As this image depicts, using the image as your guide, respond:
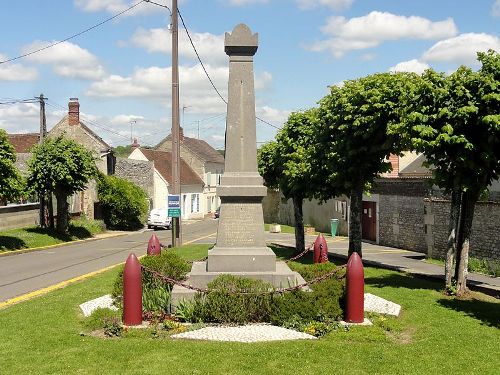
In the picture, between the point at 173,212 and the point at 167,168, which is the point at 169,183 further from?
the point at 173,212

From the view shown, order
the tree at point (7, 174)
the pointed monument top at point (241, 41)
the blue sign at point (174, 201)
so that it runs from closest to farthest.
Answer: the pointed monument top at point (241, 41) → the blue sign at point (174, 201) → the tree at point (7, 174)

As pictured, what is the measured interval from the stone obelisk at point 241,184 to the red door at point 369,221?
19.5 m

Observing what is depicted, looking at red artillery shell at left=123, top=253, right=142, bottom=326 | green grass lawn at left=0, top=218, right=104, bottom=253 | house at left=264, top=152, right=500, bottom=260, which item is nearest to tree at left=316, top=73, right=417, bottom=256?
house at left=264, top=152, right=500, bottom=260

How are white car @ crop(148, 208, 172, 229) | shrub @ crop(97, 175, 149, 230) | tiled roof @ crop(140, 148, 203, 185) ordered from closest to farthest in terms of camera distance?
shrub @ crop(97, 175, 149, 230), white car @ crop(148, 208, 172, 229), tiled roof @ crop(140, 148, 203, 185)

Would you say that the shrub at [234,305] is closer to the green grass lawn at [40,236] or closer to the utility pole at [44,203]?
the green grass lawn at [40,236]

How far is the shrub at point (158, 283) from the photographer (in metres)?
9.52

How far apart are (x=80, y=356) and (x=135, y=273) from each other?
1788 millimetres

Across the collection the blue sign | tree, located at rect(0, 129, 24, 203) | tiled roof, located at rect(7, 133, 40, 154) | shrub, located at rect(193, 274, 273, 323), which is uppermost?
tiled roof, located at rect(7, 133, 40, 154)

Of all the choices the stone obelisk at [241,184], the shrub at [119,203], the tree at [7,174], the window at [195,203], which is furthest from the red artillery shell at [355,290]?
the window at [195,203]

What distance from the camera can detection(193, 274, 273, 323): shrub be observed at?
29.0ft

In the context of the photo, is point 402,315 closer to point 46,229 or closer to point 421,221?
point 421,221

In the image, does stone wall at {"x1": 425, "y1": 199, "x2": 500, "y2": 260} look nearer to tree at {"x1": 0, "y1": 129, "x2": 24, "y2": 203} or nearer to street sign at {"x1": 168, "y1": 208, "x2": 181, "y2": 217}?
street sign at {"x1": 168, "y1": 208, "x2": 181, "y2": 217}

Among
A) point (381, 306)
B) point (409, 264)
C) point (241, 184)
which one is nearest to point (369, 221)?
point (409, 264)

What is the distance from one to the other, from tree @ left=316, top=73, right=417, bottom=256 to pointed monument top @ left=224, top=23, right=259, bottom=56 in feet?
13.3
